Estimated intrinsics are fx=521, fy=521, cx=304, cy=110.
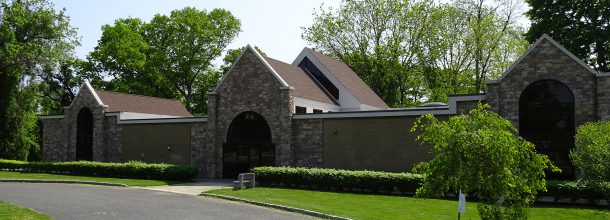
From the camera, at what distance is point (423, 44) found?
50906 millimetres

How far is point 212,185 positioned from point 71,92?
1558 inches

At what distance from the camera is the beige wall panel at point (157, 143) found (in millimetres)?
34094

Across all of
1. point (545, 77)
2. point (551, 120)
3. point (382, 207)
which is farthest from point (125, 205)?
point (545, 77)

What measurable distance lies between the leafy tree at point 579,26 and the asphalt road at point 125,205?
989 inches

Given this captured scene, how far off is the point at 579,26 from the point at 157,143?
94.9 ft

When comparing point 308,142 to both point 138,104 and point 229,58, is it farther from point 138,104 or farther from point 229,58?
point 229,58

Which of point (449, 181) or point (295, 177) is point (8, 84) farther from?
point (449, 181)

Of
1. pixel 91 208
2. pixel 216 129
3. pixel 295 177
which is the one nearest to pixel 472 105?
pixel 295 177

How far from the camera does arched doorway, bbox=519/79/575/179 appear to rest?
23.6m

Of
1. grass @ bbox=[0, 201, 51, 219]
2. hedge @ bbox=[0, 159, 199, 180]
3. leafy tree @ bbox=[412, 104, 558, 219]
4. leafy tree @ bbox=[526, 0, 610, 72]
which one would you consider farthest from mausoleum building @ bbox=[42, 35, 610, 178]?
grass @ bbox=[0, 201, 51, 219]

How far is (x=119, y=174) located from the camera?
31719 millimetres

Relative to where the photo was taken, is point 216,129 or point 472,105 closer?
point 472,105

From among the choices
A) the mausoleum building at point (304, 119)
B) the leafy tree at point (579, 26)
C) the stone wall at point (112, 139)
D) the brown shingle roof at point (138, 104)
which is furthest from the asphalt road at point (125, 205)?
the leafy tree at point (579, 26)

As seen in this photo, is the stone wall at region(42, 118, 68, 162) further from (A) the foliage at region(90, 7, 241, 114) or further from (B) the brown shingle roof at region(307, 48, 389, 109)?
(B) the brown shingle roof at region(307, 48, 389, 109)
